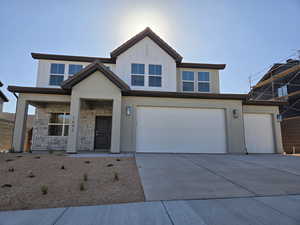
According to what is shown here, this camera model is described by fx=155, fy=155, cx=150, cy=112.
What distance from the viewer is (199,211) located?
8.33 feet

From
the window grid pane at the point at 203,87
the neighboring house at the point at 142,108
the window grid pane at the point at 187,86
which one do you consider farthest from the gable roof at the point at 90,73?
the window grid pane at the point at 203,87

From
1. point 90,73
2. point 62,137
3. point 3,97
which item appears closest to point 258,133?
point 90,73

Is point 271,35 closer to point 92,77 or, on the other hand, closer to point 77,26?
point 92,77

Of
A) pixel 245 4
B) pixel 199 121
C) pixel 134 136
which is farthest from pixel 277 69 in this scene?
pixel 134 136

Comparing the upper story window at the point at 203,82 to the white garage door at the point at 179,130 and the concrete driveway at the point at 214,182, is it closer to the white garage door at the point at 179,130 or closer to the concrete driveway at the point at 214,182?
the white garage door at the point at 179,130

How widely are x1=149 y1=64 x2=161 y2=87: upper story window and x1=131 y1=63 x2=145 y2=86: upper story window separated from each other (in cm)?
49

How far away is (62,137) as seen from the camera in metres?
10.1

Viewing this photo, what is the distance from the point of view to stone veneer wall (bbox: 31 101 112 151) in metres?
9.89

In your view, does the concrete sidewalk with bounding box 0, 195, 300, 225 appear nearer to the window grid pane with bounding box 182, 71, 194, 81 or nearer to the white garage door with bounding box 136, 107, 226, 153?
the white garage door with bounding box 136, 107, 226, 153

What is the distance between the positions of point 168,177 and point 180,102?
17.8 ft

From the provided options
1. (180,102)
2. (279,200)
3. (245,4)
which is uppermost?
(245,4)

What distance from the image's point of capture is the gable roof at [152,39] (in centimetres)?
1052

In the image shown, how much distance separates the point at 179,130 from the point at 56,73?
357 inches

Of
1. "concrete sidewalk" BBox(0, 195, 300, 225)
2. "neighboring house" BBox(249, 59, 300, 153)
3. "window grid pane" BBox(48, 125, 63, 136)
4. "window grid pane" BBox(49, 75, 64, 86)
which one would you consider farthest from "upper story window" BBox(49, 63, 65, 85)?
"neighboring house" BBox(249, 59, 300, 153)
